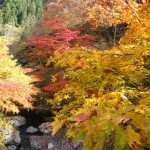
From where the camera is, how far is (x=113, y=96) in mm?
2006

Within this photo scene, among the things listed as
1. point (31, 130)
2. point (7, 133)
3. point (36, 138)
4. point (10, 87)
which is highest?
point (10, 87)

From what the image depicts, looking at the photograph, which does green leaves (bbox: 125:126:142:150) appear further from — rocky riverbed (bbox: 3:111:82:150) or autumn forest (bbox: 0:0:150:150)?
rocky riverbed (bbox: 3:111:82:150)

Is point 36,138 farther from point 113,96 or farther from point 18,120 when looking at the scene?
point 113,96

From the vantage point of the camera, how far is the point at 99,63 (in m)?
2.75

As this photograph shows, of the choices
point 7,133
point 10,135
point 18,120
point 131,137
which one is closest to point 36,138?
point 10,135

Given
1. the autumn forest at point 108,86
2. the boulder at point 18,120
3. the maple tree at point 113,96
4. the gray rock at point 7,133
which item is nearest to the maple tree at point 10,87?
the autumn forest at point 108,86

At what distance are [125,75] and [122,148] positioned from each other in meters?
2.26

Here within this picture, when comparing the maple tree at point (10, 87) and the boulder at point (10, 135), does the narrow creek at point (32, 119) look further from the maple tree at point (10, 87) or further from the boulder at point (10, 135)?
the maple tree at point (10, 87)

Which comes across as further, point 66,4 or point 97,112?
point 66,4

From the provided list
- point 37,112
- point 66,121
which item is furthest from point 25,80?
point 66,121

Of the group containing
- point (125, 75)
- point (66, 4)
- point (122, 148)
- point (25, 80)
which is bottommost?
point (25, 80)

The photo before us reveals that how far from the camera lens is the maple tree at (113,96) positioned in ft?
3.47

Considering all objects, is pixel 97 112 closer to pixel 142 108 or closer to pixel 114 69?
pixel 142 108

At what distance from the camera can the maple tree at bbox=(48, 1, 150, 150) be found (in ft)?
3.47
